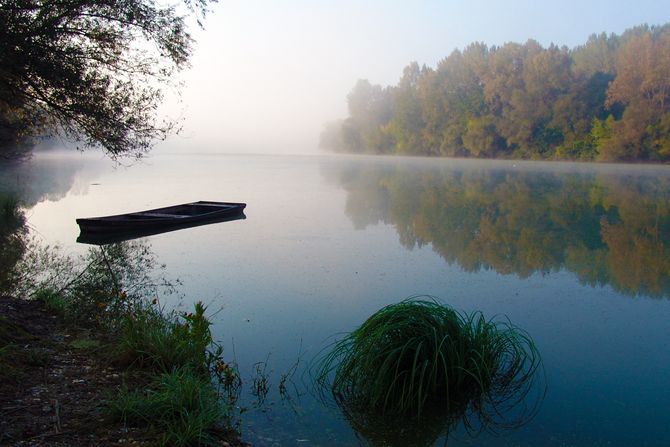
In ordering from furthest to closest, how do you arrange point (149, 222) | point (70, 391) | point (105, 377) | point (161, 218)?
point (161, 218), point (149, 222), point (105, 377), point (70, 391)

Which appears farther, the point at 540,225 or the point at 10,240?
the point at 540,225

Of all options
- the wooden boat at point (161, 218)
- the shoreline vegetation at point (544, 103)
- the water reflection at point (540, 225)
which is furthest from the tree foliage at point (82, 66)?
the shoreline vegetation at point (544, 103)

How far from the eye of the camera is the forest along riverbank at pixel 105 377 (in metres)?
3.11

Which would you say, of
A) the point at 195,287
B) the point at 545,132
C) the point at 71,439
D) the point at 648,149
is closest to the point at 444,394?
the point at 71,439

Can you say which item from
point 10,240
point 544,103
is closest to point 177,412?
point 10,240

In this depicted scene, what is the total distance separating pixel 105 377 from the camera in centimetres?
396

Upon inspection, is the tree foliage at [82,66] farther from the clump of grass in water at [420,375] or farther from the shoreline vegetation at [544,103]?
the shoreline vegetation at [544,103]

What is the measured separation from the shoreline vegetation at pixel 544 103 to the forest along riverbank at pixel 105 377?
43571mm

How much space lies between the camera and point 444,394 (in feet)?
13.8

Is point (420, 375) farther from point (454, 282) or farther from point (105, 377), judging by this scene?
point (454, 282)

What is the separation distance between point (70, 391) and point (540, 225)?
12.0m

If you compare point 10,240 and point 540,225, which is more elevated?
point 540,225

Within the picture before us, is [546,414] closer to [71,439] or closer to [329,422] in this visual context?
[329,422]

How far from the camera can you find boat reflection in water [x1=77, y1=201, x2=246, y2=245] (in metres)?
11.0
